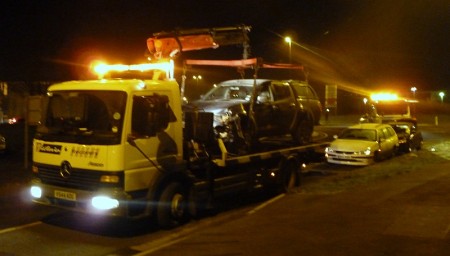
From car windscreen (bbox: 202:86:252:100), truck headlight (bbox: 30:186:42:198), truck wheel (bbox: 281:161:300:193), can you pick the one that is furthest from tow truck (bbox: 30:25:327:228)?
truck wheel (bbox: 281:161:300:193)

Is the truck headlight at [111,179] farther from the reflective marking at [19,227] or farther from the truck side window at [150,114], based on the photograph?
the reflective marking at [19,227]

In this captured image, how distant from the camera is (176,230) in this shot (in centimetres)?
967

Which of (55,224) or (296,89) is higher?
(296,89)

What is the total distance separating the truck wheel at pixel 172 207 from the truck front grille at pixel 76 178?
1.08m

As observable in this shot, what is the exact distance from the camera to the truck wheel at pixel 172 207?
9.40 metres

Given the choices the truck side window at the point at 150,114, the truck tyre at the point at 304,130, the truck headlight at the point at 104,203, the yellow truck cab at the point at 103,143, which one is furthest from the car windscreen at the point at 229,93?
the truck headlight at the point at 104,203

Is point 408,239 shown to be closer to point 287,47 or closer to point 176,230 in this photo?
point 176,230

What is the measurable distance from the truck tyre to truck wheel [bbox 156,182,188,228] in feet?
16.2

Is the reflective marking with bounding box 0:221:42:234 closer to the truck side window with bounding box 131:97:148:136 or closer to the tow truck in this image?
the tow truck

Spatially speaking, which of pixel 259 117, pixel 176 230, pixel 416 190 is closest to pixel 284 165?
pixel 259 117

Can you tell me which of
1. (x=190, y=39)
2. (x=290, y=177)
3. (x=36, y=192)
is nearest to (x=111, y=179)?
(x=36, y=192)

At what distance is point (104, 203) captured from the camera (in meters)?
8.52

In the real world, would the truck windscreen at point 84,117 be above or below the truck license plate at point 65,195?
above

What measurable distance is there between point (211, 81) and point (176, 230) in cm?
699
